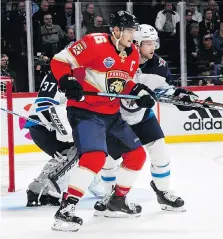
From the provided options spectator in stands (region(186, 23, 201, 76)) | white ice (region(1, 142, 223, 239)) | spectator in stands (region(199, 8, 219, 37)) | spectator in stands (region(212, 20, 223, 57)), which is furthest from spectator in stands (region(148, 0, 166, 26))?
white ice (region(1, 142, 223, 239))

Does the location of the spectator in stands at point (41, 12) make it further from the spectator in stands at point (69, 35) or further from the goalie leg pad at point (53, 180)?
the goalie leg pad at point (53, 180)

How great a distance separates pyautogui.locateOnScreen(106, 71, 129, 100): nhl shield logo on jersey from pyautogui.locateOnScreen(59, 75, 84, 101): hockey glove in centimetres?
21

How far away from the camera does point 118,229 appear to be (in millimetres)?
3135

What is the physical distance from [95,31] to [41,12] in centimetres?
65

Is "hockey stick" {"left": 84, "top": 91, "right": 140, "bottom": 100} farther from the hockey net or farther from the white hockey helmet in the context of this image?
the hockey net

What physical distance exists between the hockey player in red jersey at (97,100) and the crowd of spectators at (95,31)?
3.92 meters

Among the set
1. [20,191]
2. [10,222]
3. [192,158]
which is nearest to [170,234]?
[10,222]

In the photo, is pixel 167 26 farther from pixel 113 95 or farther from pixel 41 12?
Result: pixel 113 95

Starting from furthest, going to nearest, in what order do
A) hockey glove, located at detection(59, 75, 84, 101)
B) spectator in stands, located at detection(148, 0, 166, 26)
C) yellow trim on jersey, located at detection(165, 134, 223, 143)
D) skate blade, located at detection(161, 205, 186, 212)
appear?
spectator in stands, located at detection(148, 0, 166, 26) < yellow trim on jersey, located at detection(165, 134, 223, 143) < skate blade, located at detection(161, 205, 186, 212) < hockey glove, located at detection(59, 75, 84, 101)

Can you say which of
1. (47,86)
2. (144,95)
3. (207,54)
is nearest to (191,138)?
(207,54)

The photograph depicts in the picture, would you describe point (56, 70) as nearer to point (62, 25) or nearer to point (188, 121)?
point (188, 121)

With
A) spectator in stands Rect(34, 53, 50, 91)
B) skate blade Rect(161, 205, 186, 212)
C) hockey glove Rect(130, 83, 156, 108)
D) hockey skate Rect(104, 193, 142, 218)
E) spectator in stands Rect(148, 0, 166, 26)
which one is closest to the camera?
hockey glove Rect(130, 83, 156, 108)

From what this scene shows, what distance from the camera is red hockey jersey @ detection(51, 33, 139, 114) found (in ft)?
10.3

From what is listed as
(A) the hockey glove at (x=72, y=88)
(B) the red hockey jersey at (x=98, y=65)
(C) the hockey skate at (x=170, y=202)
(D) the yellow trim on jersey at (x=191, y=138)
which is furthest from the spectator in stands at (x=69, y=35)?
(A) the hockey glove at (x=72, y=88)
